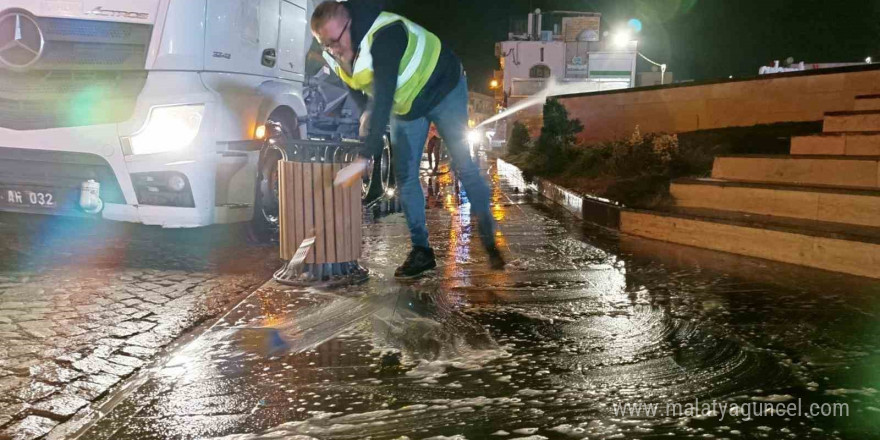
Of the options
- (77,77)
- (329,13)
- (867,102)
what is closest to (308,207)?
(329,13)

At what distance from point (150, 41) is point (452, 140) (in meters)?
2.81

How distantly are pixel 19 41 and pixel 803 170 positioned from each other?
22.7 ft

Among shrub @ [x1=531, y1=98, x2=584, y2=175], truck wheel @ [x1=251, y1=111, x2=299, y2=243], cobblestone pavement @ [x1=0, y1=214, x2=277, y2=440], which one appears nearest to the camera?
cobblestone pavement @ [x1=0, y1=214, x2=277, y2=440]

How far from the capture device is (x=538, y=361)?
315 cm

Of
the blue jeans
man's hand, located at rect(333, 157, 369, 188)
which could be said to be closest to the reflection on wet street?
the blue jeans

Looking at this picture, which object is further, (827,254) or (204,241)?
(204,241)

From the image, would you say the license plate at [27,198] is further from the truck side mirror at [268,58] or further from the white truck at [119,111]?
the truck side mirror at [268,58]

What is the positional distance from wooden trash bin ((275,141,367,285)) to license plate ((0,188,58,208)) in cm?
243

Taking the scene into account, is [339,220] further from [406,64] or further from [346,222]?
→ [406,64]

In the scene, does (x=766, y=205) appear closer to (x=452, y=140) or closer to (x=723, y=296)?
(x=723, y=296)

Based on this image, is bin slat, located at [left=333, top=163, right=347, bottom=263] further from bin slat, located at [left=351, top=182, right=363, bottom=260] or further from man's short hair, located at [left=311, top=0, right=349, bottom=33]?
man's short hair, located at [left=311, top=0, right=349, bottom=33]

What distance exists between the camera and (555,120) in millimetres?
12672

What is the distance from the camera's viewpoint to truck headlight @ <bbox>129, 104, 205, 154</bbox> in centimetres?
545

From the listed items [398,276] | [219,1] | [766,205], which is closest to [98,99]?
[219,1]
